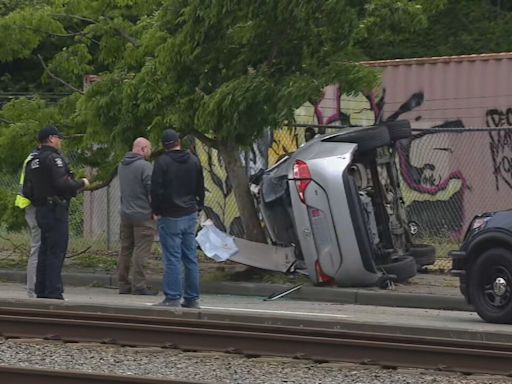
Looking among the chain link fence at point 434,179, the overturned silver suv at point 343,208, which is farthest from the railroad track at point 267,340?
the chain link fence at point 434,179

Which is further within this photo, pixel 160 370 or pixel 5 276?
pixel 5 276

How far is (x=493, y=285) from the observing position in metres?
12.2

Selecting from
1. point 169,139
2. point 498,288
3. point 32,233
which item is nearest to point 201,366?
point 169,139

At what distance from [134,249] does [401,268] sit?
3084 mm

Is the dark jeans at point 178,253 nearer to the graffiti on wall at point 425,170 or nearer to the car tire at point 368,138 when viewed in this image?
the car tire at point 368,138

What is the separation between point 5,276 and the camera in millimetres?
17219

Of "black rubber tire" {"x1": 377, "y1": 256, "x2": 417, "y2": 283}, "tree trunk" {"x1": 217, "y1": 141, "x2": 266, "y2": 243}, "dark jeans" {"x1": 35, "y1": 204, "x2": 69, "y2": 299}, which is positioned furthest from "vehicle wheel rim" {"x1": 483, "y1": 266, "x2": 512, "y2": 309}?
"tree trunk" {"x1": 217, "y1": 141, "x2": 266, "y2": 243}

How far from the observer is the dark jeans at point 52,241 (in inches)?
508

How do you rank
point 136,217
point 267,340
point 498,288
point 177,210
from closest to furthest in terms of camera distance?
point 267,340 < point 498,288 < point 177,210 < point 136,217

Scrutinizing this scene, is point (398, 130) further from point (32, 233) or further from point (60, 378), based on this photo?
point (60, 378)

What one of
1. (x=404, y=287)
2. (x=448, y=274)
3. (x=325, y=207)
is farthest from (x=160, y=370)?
(x=448, y=274)

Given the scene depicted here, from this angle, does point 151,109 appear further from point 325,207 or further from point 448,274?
point 448,274

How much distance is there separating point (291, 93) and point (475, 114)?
5.18 meters

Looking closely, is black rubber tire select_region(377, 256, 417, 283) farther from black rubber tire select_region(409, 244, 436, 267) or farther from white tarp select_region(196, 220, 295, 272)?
white tarp select_region(196, 220, 295, 272)
